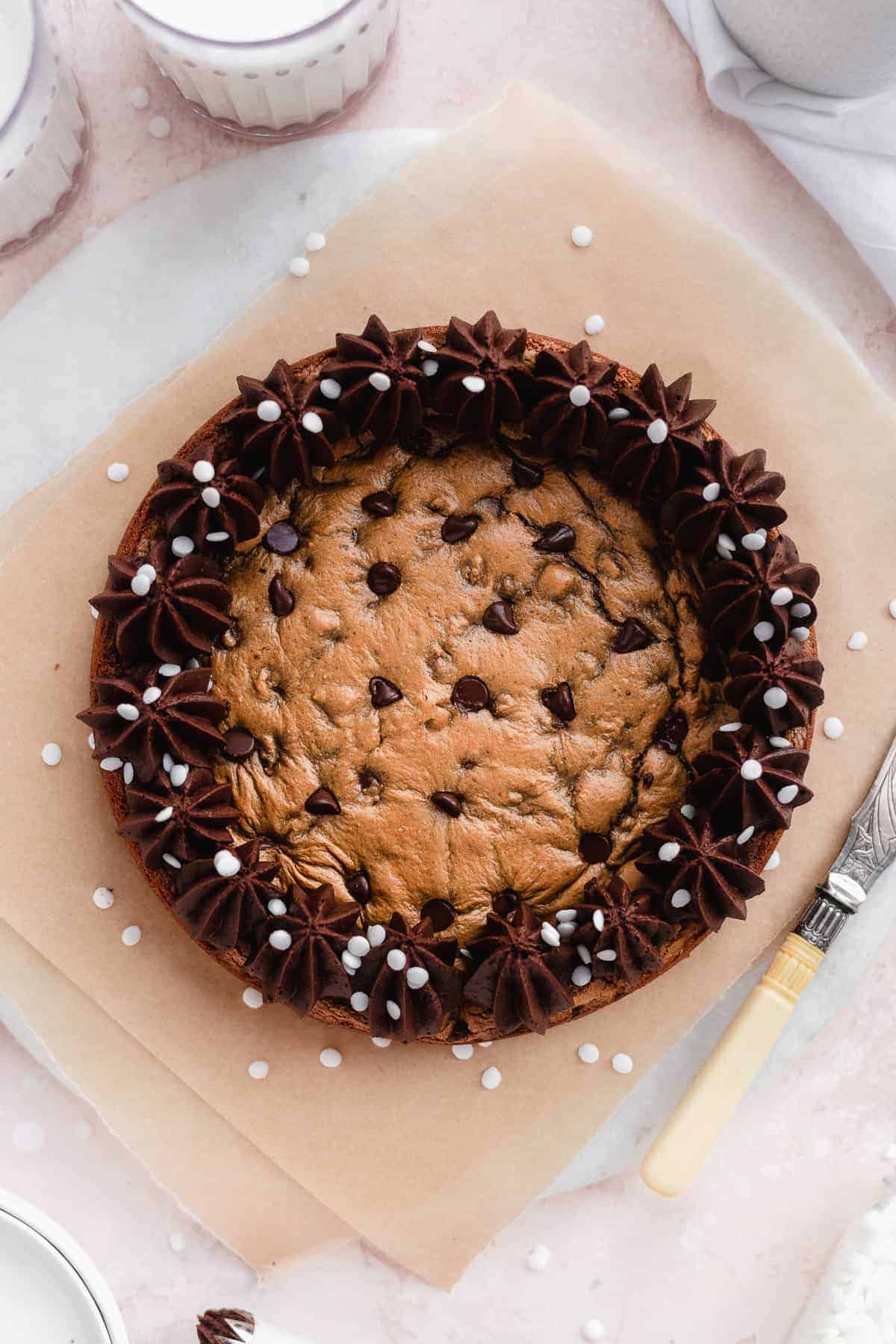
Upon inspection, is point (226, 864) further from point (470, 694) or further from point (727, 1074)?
point (727, 1074)

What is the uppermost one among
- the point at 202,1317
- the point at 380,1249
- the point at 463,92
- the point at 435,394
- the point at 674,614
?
the point at 463,92

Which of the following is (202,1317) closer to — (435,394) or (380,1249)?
(380,1249)

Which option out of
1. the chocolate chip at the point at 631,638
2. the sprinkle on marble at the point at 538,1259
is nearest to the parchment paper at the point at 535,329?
the sprinkle on marble at the point at 538,1259

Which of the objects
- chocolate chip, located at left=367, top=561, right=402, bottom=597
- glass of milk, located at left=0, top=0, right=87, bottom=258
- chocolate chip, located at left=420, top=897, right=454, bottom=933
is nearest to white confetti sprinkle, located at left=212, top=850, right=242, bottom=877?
chocolate chip, located at left=420, top=897, right=454, bottom=933

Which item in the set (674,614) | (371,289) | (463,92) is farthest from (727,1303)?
(463,92)

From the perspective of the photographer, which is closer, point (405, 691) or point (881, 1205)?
point (405, 691)

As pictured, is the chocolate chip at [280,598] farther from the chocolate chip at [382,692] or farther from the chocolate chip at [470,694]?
the chocolate chip at [470,694]
